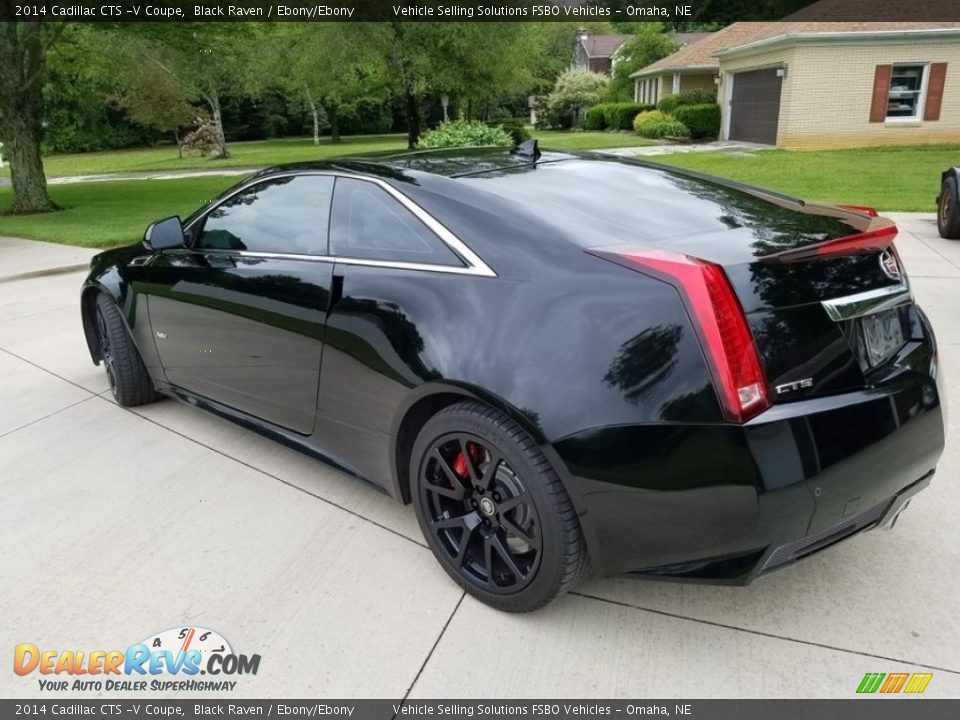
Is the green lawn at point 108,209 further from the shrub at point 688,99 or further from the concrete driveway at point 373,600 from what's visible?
the shrub at point 688,99

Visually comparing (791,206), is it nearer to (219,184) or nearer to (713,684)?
(713,684)

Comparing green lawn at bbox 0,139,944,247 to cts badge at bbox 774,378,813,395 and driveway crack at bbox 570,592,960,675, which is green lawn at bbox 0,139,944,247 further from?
cts badge at bbox 774,378,813,395

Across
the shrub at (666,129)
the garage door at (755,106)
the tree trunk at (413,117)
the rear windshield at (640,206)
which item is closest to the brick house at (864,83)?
the garage door at (755,106)

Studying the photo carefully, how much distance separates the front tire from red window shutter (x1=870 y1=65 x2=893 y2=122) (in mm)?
24733

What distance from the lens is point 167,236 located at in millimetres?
3881

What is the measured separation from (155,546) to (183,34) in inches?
626

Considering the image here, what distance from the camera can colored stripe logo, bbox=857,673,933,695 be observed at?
7.36 feet

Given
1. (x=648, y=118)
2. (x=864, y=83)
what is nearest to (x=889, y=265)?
(x=864, y=83)

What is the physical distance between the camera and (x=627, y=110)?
37.6 meters

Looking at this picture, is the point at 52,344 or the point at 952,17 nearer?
the point at 52,344

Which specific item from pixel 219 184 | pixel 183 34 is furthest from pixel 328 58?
pixel 183 34

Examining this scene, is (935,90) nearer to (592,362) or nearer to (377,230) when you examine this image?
(377,230)

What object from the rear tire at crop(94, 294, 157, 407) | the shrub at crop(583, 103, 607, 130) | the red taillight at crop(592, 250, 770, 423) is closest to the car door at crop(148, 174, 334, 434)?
the rear tire at crop(94, 294, 157, 407)

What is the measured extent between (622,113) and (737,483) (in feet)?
127
